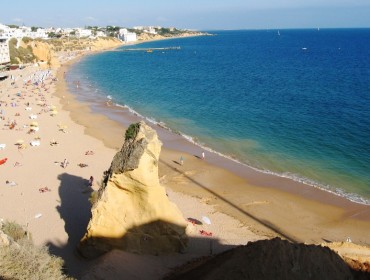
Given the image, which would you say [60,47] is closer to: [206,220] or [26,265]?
[206,220]

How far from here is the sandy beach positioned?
17.5 m

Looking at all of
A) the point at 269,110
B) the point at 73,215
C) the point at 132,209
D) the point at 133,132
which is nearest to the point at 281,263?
the point at 132,209

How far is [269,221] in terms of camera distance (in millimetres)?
19375

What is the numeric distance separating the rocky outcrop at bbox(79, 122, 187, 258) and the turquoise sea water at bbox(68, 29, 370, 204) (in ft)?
44.0

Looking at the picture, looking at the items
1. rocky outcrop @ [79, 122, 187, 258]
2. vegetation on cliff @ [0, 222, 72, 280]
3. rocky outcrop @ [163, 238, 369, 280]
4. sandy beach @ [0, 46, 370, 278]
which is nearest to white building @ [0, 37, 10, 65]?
sandy beach @ [0, 46, 370, 278]

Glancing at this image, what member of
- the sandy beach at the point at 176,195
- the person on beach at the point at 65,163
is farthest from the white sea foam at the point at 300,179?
the person on beach at the point at 65,163

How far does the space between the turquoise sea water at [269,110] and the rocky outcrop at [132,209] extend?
44.0 ft

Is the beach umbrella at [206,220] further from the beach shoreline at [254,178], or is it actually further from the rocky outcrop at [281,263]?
the rocky outcrop at [281,263]

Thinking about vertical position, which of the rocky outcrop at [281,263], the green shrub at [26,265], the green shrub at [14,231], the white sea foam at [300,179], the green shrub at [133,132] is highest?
the green shrub at [133,132]

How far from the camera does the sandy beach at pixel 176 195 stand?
17547 mm

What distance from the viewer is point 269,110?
4441 centimetres

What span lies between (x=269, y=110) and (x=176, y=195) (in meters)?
25.7

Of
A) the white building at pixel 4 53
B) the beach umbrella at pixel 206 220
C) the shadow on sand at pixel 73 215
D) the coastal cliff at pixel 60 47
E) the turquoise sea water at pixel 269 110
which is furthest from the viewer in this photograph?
the coastal cliff at pixel 60 47

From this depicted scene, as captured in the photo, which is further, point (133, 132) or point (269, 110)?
point (269, 110)
